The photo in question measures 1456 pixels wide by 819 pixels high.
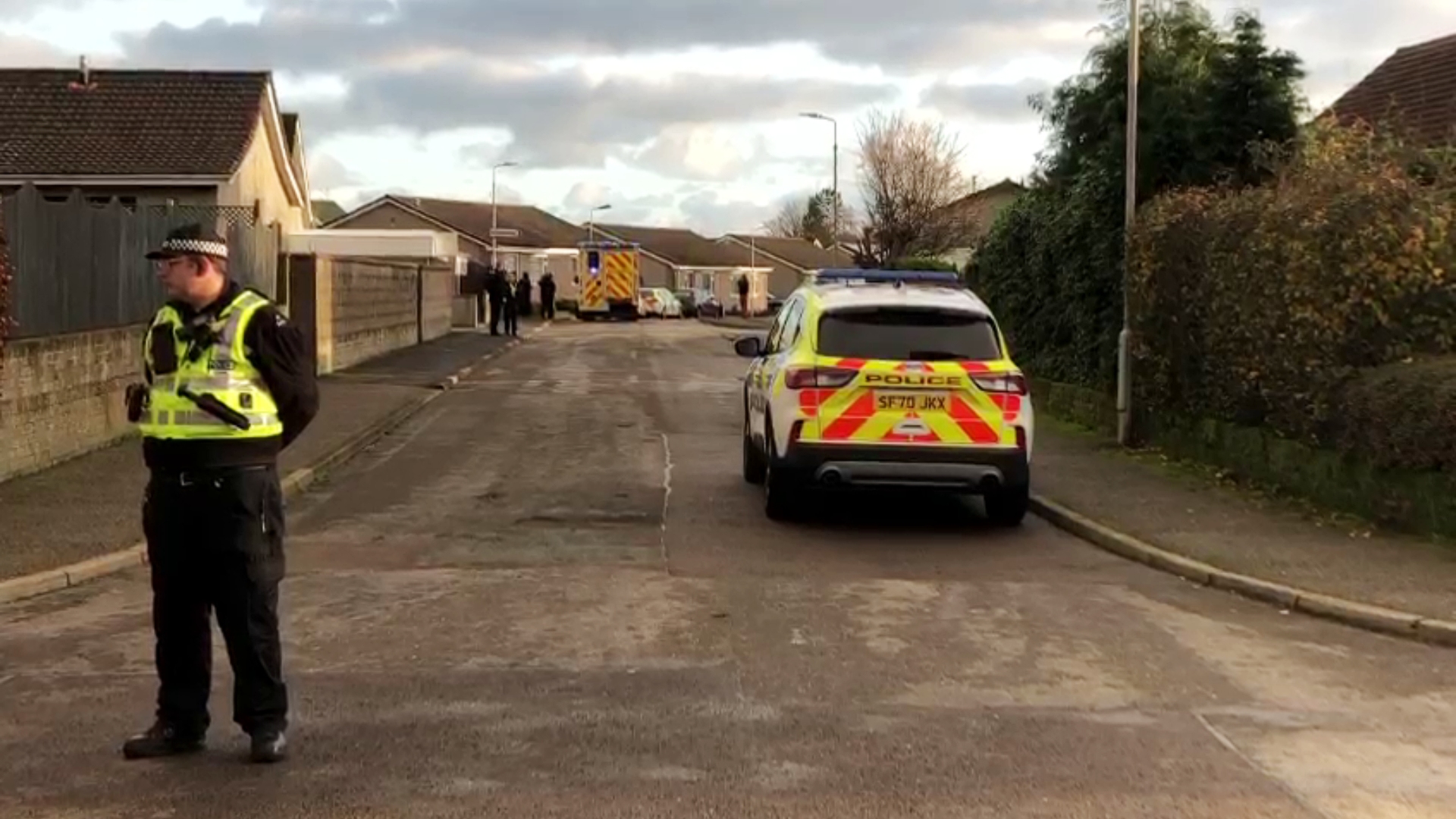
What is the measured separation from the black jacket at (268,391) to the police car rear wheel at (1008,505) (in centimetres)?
638

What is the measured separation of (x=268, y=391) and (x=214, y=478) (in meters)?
0.35

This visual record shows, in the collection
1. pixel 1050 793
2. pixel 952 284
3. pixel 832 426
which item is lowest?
pixel 1050 793

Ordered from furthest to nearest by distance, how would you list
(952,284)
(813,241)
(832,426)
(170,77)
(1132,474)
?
(813,241), (170,77), (1132,474), (952,284), (832,426)

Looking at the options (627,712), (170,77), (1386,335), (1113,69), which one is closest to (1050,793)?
(627,712)

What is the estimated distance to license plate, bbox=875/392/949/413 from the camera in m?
10.5

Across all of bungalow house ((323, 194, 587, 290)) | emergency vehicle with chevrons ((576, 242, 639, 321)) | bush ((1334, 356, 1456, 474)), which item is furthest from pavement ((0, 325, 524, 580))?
bungalow house ((323, 194, 587, 290))

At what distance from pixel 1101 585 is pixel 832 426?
2.26 m

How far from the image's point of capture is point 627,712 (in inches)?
243

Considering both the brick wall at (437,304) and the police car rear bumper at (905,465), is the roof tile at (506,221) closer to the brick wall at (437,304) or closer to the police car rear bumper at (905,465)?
the brick wall at (437,304)

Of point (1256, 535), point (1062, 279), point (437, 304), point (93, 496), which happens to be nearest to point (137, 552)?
point (93, 496)

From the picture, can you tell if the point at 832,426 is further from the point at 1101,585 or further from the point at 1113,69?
the point at 1113,69

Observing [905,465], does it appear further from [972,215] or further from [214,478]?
[972,215]

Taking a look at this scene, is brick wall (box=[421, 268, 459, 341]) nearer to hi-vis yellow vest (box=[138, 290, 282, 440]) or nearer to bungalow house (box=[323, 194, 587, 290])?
bungalow house (box=[323, 194, 587, 290])

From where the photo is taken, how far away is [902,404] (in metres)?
10.5
